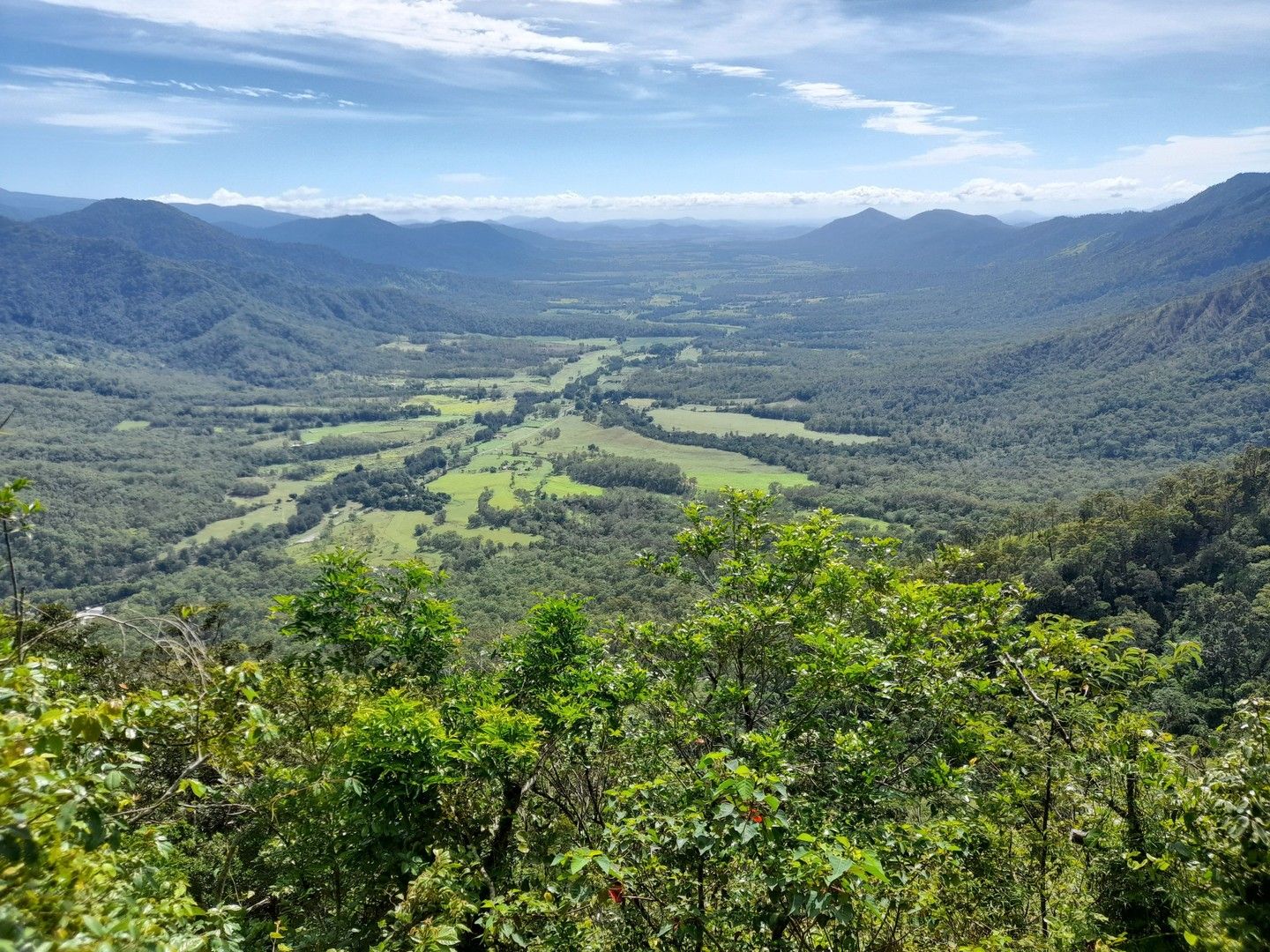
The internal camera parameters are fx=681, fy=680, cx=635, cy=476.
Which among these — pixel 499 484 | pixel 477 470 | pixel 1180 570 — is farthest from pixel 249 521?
pixel 1180 570

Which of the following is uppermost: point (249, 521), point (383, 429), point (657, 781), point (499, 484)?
point (657, 781)

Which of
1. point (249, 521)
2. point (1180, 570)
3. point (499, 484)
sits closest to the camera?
point (1180, 570)

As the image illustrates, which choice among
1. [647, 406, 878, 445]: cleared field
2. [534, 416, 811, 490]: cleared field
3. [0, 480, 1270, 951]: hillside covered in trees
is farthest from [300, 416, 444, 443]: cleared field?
[0, 480, 1270, 951]: hillside covered in trees

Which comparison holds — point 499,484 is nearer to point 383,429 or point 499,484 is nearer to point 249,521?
point 249,521

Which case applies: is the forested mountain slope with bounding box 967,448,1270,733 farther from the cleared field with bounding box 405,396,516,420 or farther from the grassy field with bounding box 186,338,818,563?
the cleared field with bounding box 405,396,516,420

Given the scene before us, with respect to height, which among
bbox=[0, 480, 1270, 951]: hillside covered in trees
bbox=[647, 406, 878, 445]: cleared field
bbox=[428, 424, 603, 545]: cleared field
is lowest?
bbox=[428, 424, 603, 545]: cleared field

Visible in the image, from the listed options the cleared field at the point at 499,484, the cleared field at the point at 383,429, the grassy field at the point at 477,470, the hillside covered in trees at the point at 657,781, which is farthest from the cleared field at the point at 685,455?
the hillside covered in trees at the point at 657,781

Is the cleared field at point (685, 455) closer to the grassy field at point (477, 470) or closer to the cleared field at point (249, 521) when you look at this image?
the grassy field at point (477, 470)

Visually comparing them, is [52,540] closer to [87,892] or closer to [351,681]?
[351,681]

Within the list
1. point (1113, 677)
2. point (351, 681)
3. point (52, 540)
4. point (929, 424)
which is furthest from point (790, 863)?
point (929, 424)
